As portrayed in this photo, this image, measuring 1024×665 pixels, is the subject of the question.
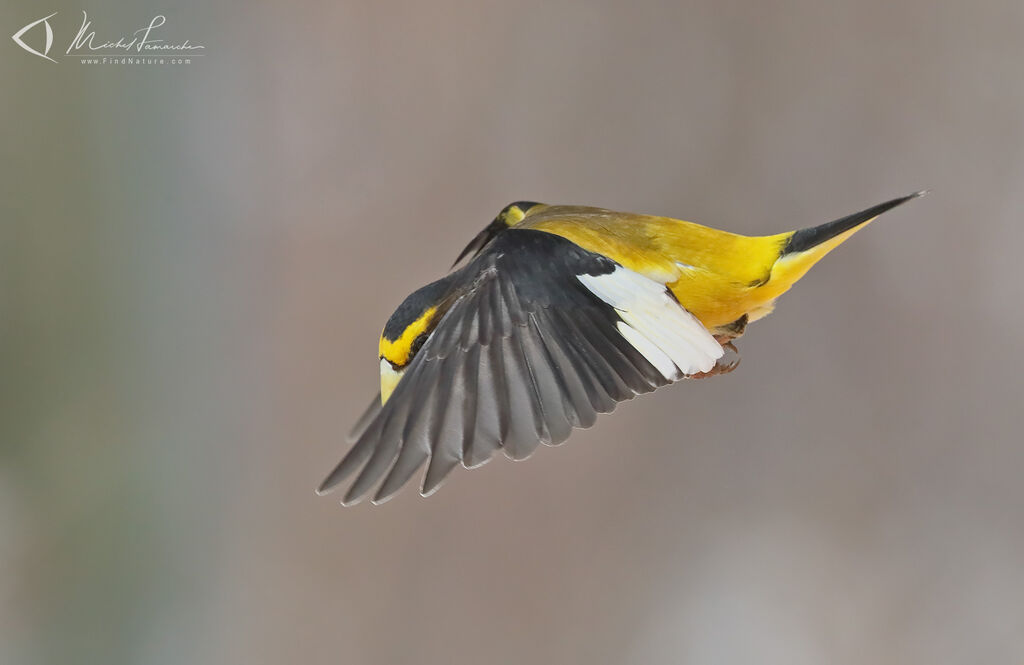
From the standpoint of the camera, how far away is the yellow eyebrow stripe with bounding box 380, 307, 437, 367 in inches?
20.9

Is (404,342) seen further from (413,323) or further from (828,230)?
(828,230)

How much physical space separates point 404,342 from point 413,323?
1 centimetres

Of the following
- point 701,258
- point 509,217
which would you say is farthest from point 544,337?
point 509,217

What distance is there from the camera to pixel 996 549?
1.12 meters

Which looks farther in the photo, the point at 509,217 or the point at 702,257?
the point at 509,217

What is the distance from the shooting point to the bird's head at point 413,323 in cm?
53

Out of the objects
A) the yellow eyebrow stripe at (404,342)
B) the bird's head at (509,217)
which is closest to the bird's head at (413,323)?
the yellow eyebrow stripe at (404,342)

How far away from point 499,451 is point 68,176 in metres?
1.09

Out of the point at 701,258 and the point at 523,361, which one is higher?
the point at 701,258

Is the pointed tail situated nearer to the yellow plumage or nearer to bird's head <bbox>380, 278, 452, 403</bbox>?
the yellow plumage

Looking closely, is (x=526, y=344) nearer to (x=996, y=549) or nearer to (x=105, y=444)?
(x=996, y=549)

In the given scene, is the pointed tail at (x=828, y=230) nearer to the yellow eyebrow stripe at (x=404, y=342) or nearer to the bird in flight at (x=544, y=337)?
the bird in flight at (x=544, y=337)

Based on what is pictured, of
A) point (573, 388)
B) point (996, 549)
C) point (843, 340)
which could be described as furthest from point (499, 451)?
point (996, 549)

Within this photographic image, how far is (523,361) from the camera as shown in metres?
0.49
